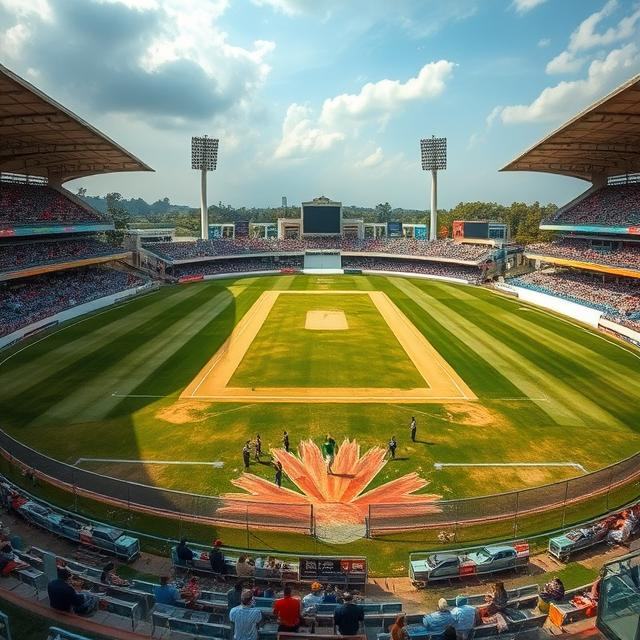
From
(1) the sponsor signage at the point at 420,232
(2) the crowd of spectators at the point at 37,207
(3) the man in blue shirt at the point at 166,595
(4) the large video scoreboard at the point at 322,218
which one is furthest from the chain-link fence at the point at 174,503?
(1) the sponsor signage at the point at 420,232

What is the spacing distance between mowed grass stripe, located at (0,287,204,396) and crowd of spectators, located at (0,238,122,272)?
8233mm

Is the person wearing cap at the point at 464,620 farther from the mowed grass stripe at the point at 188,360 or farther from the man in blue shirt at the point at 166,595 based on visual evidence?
the mowed grass stripe at the point at 188,360

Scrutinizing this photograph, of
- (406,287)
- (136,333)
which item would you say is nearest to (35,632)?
(136,333)

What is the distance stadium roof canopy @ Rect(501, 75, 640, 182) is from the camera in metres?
40.5

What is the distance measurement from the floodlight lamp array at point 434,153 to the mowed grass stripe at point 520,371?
59162 mm

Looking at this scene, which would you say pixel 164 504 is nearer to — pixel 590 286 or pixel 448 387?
pixel 448 387

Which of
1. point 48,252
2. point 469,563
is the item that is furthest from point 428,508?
point 48,252

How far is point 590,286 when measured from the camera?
5831 centimetres

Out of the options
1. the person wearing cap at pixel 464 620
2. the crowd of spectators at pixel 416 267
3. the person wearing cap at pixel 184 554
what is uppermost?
the crowd of spectators at pixel 416 267

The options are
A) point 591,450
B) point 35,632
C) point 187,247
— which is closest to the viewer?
point 35,632

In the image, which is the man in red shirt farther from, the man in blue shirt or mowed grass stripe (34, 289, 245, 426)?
mowed grass stripe (34, 289, 245, 426)

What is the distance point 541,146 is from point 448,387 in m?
39.9

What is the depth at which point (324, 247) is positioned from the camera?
3893 inches

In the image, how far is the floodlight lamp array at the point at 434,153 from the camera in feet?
339
